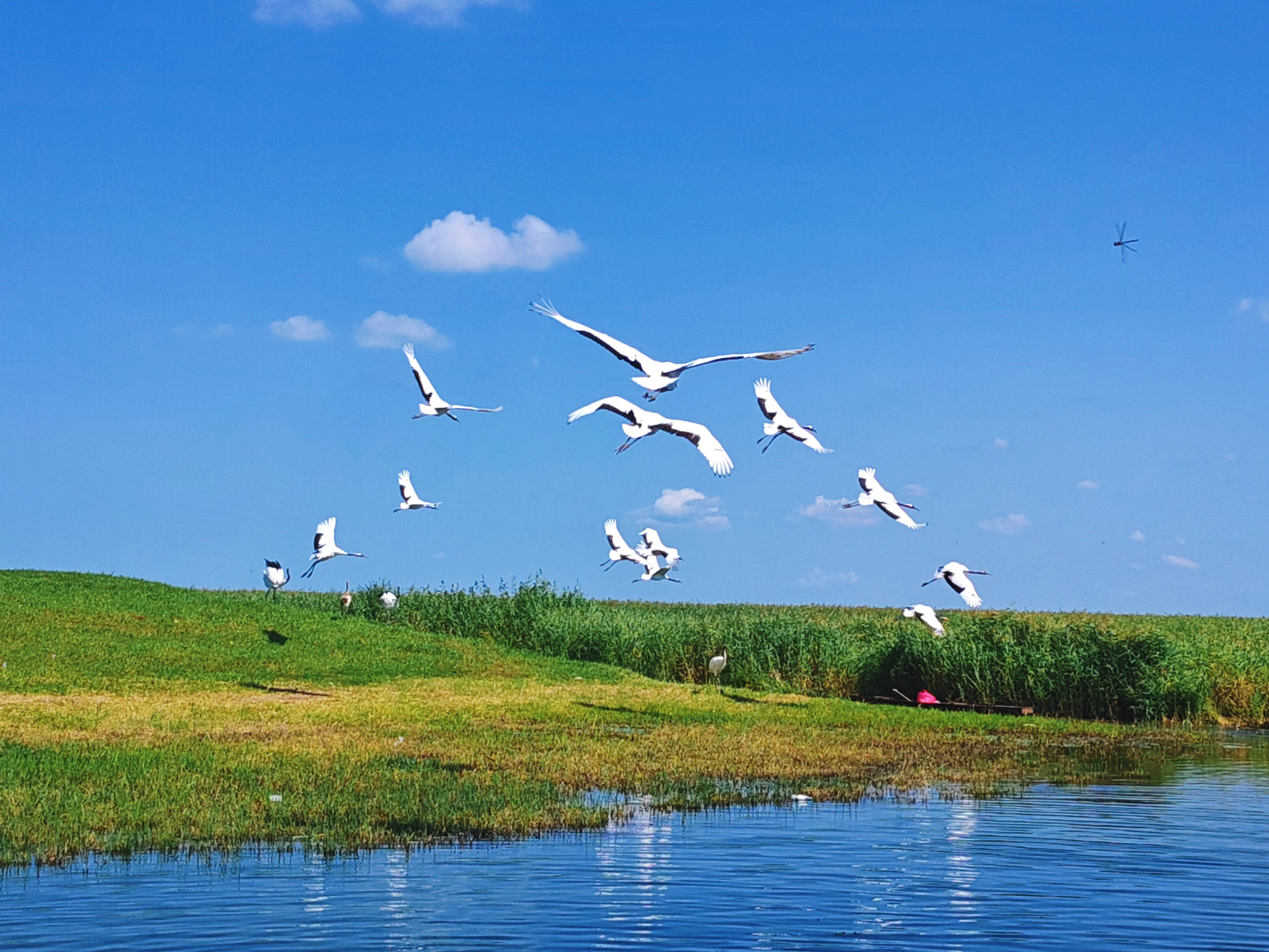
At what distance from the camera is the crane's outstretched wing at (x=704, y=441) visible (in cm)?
1658

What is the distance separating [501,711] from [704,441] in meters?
11.2

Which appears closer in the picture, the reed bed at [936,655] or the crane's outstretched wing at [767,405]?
the crane's outstretched wing at [767,405]

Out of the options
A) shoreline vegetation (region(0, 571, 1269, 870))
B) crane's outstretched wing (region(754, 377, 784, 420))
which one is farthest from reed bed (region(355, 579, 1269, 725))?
crane's outstretched wing (region(754, 377, 784, 420))

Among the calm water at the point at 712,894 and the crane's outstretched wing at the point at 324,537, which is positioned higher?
the crane's outstretched wing at the point at 324,537

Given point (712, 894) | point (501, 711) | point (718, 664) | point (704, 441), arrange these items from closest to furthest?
point (712, 894) < point (704, 441) < point (501, 711) < point (718, 664)

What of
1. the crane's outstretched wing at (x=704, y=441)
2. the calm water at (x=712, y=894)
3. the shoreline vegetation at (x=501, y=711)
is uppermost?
the crane's outstretched wing at (x=704, y=441)

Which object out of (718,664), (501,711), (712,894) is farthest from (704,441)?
(718,664)

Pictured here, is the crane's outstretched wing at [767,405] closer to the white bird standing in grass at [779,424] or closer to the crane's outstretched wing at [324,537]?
the white bird standing in grass at [779,424]

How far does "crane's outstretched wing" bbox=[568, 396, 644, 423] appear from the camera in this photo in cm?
1795

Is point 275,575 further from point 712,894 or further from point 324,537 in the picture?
point 712,894

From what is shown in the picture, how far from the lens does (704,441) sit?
17125 millimetres

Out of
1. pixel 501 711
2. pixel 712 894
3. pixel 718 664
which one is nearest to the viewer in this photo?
pixel 712 894

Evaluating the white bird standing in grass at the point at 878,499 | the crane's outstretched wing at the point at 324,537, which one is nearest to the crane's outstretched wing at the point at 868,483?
the white bird standing in grass at the point at 878,499

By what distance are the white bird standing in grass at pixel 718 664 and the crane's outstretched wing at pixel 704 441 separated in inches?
604
